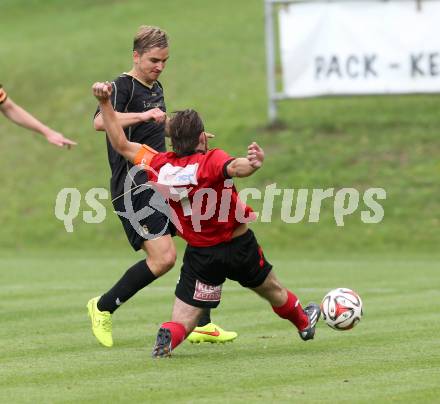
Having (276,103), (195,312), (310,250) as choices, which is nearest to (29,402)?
(195,312)

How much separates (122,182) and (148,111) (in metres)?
0.88

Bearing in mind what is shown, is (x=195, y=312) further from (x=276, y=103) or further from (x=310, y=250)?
(x=276, y=103)

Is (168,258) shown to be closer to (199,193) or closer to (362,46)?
(199,193)

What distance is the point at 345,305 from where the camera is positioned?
9.41 meters

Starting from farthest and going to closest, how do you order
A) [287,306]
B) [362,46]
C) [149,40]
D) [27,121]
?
1. [362,46]
2. [27,121]
3. [149,40]
4. [287,306]

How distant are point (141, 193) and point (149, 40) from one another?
125 cm

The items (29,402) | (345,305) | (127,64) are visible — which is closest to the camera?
(29,402)

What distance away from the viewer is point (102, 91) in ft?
28.2

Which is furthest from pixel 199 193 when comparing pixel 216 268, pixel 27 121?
pixel 27 121

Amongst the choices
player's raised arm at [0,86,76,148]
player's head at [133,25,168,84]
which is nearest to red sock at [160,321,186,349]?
player's raised arm at [0,86,76,148]

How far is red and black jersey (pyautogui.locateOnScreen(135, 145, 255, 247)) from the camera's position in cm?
844

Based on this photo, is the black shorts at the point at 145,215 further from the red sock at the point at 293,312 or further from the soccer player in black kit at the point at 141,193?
the red sock at the point at 293,312

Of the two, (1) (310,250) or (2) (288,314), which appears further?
(1) (310,250)

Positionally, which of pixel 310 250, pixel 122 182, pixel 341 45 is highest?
pixel 341 45
